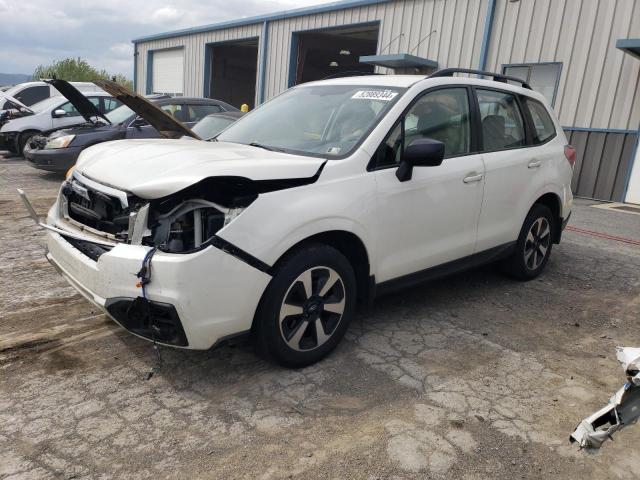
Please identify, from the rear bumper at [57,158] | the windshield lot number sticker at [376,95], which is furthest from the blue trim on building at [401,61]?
the windshield lot number sticker at [376,95]

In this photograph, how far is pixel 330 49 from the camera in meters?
21.6

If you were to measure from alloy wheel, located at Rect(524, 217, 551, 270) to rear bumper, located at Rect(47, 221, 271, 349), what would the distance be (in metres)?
3.08

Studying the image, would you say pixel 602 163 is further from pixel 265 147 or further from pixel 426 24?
pixel 265 147

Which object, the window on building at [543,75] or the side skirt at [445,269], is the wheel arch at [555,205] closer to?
the side skirt at [445,269]

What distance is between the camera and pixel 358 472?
2391mm

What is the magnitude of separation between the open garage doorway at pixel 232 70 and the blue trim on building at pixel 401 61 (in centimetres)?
848

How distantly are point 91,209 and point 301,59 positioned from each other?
53.9 ft

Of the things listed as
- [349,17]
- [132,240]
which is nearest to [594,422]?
[132,240]

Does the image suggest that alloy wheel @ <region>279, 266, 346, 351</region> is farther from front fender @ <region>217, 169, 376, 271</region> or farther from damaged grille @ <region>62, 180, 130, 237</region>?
damaged grille @ <region>62, 180, 130, 237</region>

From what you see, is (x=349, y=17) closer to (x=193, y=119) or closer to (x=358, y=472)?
(x=193, y=119)

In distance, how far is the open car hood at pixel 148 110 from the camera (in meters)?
4.30

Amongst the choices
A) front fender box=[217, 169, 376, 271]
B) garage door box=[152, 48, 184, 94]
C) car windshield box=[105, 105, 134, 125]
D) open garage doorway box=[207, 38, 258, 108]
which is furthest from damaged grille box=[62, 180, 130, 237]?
garage door box=[152, 48, 184, 94]

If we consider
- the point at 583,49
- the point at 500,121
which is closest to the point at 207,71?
the point at 583,49

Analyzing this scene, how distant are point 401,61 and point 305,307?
11508 mm
